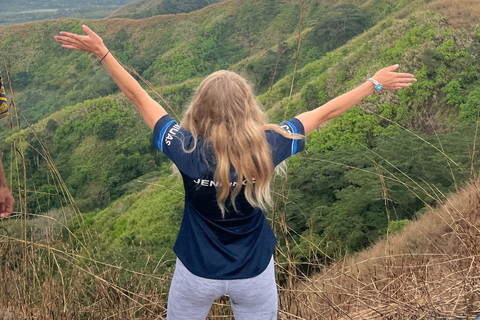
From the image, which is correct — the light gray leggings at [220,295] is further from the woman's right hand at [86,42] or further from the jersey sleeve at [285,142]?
the woman's right hand at [86,42]

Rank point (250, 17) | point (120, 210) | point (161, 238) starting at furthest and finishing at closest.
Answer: point (250, 17), point (120, 210), point (161, 238)

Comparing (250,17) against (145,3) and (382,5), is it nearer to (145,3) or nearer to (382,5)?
(382,5)

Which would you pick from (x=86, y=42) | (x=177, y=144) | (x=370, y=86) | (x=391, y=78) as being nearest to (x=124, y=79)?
(x=86, y=42)

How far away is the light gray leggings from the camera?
1.26 metres

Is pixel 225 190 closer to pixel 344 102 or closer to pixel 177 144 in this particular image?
pixel 177 144

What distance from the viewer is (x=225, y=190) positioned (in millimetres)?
1193

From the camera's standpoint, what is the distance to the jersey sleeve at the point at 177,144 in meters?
1.22

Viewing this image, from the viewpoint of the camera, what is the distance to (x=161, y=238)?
10.8 m

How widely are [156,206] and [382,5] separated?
70.7ft

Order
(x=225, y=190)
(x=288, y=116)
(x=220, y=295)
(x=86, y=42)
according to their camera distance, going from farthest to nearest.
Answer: (x=288, y=116), (x=86, y=42), (x=220, y=295), (x=225, y=190)

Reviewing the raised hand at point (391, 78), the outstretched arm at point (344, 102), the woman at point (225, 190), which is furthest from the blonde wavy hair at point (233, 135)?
the raised hand at point (391, 78)

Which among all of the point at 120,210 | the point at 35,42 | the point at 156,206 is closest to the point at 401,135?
the point at 156,206

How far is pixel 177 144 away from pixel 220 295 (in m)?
0.51

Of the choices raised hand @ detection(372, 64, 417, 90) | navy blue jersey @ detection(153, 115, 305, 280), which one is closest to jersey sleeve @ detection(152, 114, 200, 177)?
navy blue jersey @ detection(153, 115, 305, 280)
